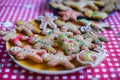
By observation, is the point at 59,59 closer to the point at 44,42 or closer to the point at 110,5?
the point at 44,42

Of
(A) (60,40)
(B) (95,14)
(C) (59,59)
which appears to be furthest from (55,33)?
(B) (95,14)

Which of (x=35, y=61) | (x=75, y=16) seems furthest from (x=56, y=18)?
(x=35, y=61)

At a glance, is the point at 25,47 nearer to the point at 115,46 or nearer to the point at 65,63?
the point at 65,63

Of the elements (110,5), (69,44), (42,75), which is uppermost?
(110,5)

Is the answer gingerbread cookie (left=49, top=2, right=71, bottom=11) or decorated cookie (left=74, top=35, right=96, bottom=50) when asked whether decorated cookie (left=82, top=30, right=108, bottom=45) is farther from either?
gingerbread cookie (left=49, top=2, right=71, bottom=11)

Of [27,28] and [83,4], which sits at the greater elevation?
[83,4]

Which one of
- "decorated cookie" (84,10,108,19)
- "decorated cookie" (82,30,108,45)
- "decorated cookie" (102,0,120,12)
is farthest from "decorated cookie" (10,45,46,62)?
"decorated cookie" (102,0,120,12)
